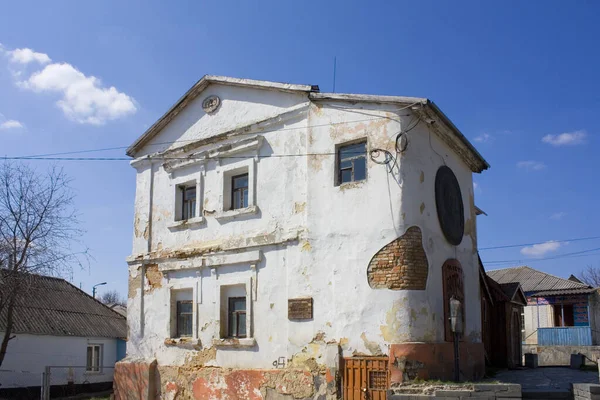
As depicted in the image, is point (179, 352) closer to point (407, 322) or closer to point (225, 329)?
point (225, 329)

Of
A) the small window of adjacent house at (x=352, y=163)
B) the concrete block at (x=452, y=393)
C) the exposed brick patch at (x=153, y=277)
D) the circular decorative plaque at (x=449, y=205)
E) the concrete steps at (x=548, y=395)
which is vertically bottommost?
the concrete steps at (x=548, y=395)

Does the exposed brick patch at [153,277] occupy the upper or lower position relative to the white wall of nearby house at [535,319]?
upper

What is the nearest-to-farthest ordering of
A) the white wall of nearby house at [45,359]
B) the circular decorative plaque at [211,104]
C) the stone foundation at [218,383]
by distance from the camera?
the stone foundation at [218,383]
the circular decorative plaque at [211,104]
the white wall of nearby house at [45,359]

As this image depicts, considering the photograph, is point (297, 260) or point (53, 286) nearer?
point (297, 260)

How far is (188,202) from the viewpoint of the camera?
55.0ft

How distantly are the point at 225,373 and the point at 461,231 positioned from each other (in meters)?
6.44

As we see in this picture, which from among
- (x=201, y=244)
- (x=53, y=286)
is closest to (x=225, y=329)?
(x=201, y=244)

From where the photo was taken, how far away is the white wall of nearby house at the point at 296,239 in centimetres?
1237

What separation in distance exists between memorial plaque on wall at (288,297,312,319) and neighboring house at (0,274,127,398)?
10.7m

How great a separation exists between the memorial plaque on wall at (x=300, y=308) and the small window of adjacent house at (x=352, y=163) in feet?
8.59

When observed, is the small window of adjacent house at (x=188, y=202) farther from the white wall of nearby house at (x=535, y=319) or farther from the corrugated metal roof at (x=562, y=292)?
the white wall of nearby house at (x=535, y=319)

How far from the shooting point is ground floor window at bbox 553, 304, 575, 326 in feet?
103

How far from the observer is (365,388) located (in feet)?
38.5

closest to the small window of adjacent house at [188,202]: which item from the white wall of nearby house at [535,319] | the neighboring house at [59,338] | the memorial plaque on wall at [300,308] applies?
the memorial plaque on wall at [300,308]
